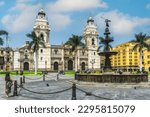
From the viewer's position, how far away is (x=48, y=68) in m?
89.6

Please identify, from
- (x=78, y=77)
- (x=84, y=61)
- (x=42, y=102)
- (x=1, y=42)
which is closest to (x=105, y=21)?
(x=78, y=77)

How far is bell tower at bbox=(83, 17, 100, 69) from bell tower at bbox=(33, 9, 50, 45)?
52.8 feet

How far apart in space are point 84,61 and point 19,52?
25189 millimetres

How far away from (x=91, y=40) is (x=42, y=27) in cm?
2012

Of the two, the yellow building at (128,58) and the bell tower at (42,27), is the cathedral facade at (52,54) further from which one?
the yellow building at (128,58)

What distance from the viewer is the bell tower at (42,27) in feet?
288

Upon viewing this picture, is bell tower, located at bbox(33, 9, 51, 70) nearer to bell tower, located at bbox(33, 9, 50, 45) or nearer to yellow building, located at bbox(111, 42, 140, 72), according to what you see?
bell tower, located at bbox(33, 9, 50, 45)

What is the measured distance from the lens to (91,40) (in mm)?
97688

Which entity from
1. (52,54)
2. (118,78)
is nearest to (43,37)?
(52,54)

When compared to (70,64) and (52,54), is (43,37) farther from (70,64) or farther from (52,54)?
(70,64)

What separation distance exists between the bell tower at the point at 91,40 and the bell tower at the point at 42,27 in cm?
1610

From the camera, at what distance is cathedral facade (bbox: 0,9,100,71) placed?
88.9m

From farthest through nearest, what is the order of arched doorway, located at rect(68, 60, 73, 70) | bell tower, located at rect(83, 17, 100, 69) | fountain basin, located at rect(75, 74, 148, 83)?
bell tower, located at rect(83, 17, 100, 69) → arched doorway, located at rect(68, 60, 73, 70) → fountain basin, located at rect(75, 74, 148, 83)

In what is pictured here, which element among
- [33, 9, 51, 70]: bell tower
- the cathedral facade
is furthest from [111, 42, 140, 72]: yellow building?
[33, 9, 51, 70]: bell tower
